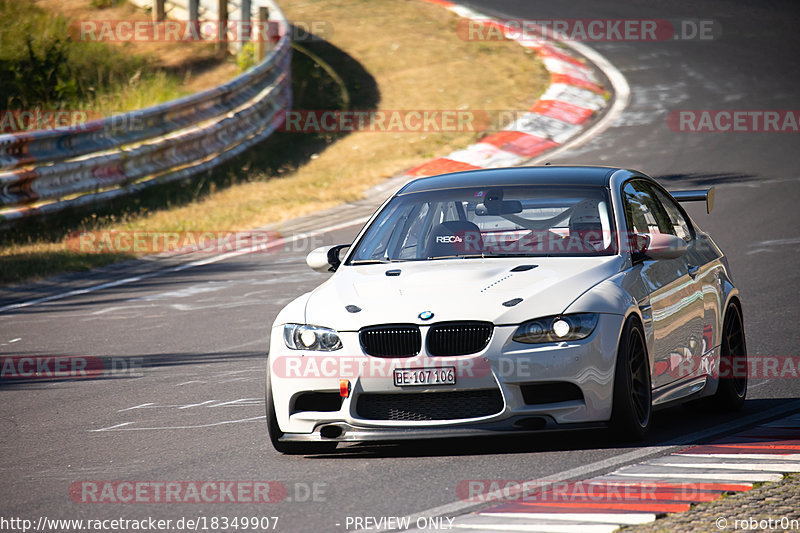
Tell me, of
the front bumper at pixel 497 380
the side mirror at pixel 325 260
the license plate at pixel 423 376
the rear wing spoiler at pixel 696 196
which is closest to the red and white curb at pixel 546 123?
the rear wing spoiler at pixel 696 196

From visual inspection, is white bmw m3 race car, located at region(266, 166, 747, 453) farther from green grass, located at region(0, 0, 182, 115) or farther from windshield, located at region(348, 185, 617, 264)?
green grass, located at region(0, 0, 182, 115)

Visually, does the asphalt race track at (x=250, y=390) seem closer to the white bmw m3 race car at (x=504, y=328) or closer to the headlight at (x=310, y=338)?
the white bmw m3 race car at (x=504, y=328)

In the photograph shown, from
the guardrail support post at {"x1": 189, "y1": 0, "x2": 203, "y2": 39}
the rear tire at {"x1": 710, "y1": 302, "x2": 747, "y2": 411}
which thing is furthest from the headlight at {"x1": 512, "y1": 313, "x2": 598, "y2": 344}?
the guardrail support post at {"x1": 189, "y1": 0, "x2": 203, "y2": 39}

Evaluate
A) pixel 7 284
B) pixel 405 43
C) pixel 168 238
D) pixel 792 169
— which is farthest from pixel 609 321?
pixel 405 43

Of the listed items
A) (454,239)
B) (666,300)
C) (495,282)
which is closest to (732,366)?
(666,300)

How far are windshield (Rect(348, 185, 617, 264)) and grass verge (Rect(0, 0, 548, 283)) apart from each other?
283 inches

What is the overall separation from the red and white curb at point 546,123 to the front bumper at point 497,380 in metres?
11.8

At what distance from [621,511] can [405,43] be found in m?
23.4

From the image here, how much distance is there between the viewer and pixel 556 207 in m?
7.52

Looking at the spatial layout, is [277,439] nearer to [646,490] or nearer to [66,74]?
[646,490]

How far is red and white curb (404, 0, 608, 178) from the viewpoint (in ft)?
61.0

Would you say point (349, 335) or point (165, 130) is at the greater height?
point (349, 335)

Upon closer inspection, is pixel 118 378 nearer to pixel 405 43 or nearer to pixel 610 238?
pixel 610 238

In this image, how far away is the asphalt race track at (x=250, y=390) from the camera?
231 inches
